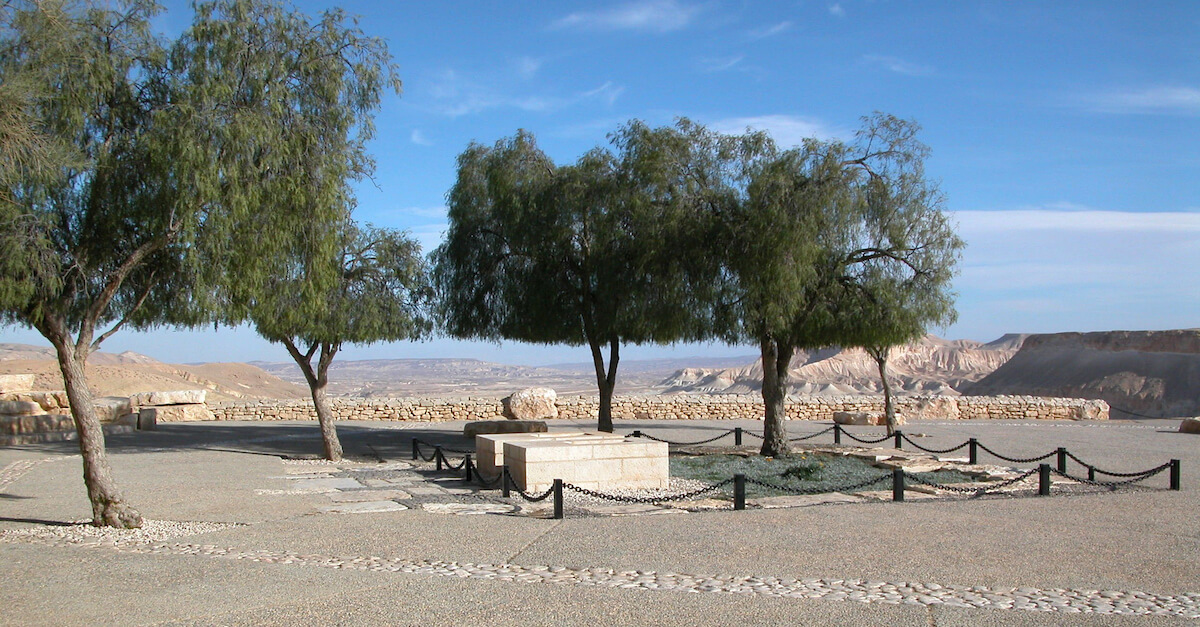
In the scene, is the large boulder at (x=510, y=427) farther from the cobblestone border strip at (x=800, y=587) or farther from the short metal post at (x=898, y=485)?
the cobblestone border strip at (x=800, y=587)

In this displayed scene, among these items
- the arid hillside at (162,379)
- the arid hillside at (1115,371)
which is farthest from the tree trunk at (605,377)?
the arid hillside at (1115,371)

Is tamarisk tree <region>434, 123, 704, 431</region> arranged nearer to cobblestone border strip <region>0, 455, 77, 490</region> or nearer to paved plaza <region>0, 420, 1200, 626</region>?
paved plaza <region>0, 420, 1200, 626</region>

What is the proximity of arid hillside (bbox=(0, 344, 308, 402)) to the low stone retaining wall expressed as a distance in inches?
297

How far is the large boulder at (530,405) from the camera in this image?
2683 cm

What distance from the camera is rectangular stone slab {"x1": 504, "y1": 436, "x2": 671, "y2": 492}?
12.9 metres

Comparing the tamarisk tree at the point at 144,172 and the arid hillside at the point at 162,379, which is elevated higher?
the tamarisk tree at the point at 144,172

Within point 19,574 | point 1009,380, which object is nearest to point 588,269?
point 19,574

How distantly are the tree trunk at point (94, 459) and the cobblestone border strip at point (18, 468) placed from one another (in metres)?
4.67

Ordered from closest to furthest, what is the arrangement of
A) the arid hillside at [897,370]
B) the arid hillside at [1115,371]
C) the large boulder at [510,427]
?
the large boulder at [510,427], the arid hillside at [1115,371], the arid hillside at [897,370]

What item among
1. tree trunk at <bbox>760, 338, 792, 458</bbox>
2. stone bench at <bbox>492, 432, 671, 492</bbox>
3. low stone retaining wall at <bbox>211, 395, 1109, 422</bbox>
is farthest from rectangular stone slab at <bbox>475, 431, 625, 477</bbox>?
low stone retaining wall at <bbox>211, 395, 1109, 422</bbox>

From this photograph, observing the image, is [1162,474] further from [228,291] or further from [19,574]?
[19,574]

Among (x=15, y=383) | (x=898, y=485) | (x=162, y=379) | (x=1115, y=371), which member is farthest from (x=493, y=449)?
(x=1115, y=371)

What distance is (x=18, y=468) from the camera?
1534cm

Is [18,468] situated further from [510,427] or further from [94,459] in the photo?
[510,427]
